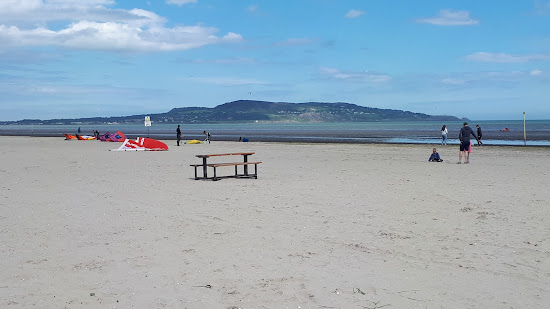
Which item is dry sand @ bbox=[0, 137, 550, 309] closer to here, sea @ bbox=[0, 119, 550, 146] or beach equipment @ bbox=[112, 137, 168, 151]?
beach equipment @ bbox=[112, 137, 168, 151]

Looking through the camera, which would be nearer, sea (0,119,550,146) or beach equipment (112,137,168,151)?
beach equipment (112,137,168,151)

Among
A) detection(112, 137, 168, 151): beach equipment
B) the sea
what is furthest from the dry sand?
the sea

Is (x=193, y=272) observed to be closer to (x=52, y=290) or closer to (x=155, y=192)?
(x=52, y=290)

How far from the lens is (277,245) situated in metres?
7.79

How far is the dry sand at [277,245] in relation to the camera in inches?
228

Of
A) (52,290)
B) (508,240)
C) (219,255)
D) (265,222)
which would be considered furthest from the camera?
(265,222)

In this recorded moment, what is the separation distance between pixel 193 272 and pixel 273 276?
3.15 feet

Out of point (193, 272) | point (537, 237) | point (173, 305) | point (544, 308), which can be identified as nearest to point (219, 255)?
point (193, 272)

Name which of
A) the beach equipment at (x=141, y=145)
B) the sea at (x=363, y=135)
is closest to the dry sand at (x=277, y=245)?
the beach equipment at (x=141, y=145)

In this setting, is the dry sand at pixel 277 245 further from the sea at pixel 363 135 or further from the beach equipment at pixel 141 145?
the sea at pixel 363 135

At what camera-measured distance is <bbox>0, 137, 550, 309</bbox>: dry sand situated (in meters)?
5.79

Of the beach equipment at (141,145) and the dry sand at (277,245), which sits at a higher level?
the beach equipment at (141,145)

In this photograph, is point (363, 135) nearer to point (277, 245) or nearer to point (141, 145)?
point (141, 145)

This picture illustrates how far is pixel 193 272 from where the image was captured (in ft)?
21.5
